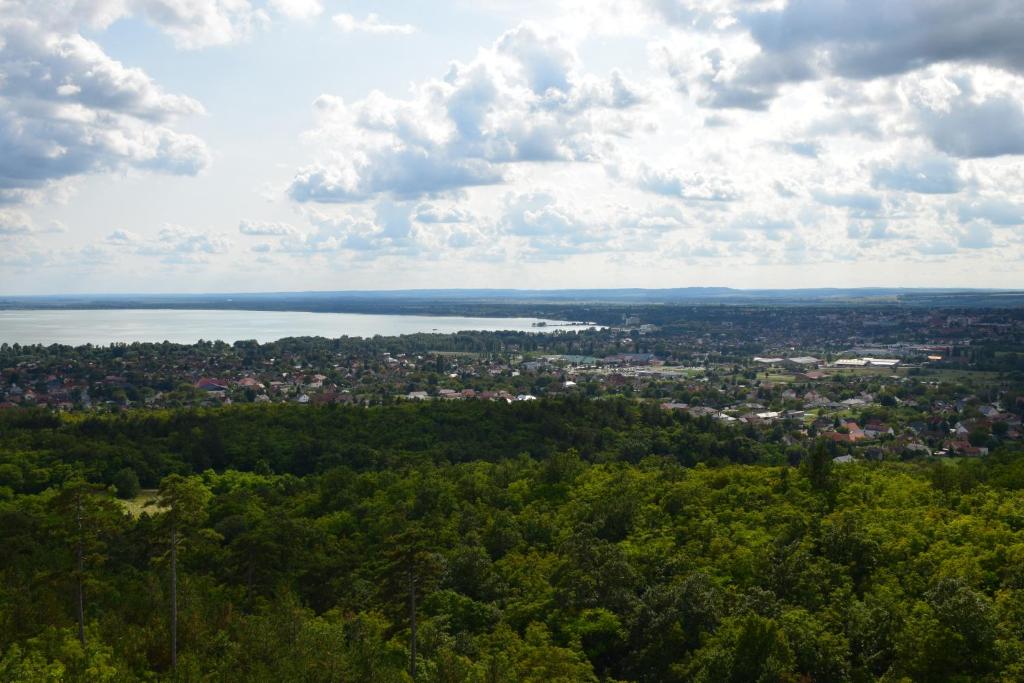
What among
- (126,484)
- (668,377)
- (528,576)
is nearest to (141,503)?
(126,484)

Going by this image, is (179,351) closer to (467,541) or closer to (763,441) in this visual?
(763,441)

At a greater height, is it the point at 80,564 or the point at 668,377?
the point at 80,564

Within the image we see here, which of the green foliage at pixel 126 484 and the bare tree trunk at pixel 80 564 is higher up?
the bare tree trunk at pixel 80 564

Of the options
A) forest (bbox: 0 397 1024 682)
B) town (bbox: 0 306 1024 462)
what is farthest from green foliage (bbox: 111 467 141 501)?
town (bbox: 0 306 1024 462)

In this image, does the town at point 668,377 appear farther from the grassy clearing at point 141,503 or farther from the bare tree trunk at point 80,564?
the bare tree trunk at point 80,564

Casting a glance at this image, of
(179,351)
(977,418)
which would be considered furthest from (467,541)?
(179,351)

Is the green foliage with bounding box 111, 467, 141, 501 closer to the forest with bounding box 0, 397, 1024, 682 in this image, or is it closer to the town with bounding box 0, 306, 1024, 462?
the forest with bounding box 0, 397, 1024, 682

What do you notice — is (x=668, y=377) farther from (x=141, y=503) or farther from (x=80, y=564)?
(x=80, y=564)

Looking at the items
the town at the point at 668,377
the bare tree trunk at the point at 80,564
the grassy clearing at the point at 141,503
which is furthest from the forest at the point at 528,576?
the town at the point at 668,377
